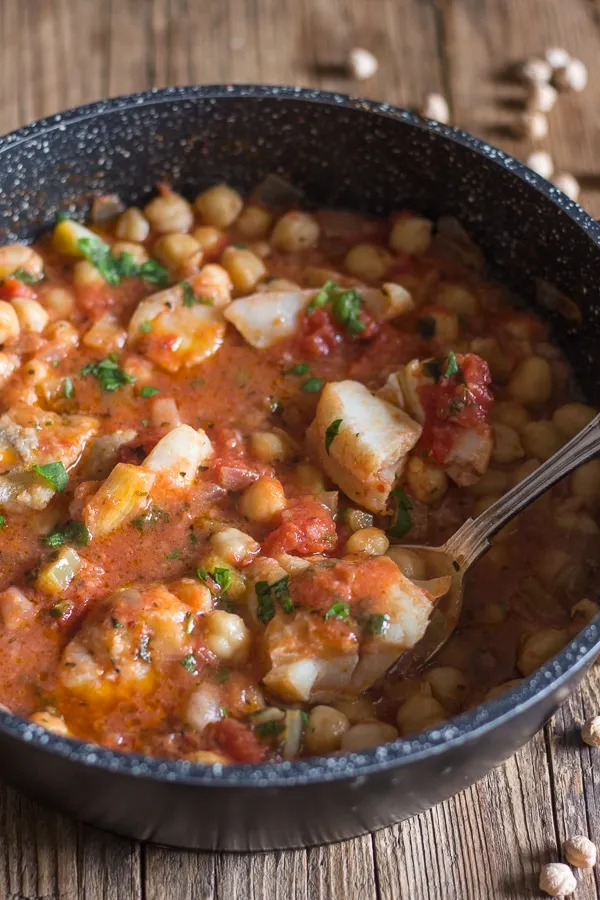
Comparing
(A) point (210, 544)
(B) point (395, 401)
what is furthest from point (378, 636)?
(B) point (395, 401)

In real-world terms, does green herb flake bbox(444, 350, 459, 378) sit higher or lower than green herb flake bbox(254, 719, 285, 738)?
higher

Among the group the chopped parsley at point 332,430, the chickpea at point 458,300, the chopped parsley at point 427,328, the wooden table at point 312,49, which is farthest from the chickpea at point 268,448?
the wooden table at point 312,49

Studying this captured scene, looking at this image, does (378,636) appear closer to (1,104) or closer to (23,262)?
(23,262)

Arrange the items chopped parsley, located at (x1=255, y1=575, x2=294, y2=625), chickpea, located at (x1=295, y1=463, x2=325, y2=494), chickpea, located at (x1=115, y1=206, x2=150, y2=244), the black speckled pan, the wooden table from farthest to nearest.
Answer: the wooden table
chickpea, located at (x1=115, y1=206, x2=150, y2=244)
chickpea, located at (x1=295, y1=463, x2=325, y2=494)
chopped parsley, located at (x1=255, y1=575, x2=294, y2=625)
the black speckled pan

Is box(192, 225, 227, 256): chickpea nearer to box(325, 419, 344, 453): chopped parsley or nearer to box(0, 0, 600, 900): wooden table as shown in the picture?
box(325, 419, 344, 453): chopped parsley

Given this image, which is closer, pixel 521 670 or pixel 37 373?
pixel 521 670

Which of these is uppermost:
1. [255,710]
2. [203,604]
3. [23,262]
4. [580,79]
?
[580,79]

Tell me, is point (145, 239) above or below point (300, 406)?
above

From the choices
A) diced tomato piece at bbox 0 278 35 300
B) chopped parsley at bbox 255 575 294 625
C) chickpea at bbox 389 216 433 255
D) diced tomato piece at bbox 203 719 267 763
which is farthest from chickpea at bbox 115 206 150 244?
diced tomato piece at bbox 203 719 267 763
